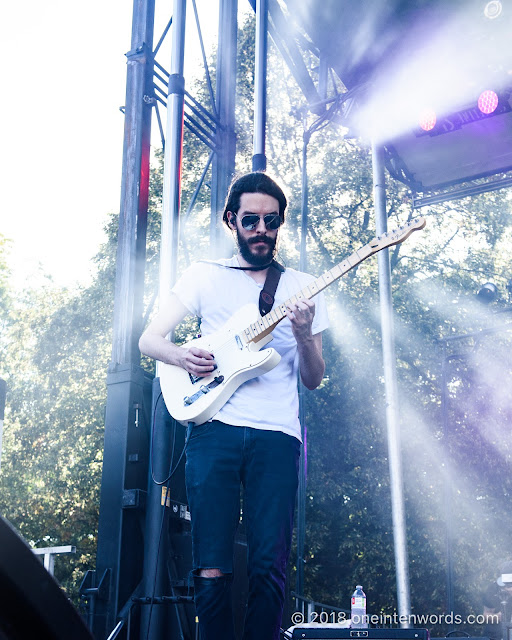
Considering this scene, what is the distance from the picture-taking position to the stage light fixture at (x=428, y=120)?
234 inches

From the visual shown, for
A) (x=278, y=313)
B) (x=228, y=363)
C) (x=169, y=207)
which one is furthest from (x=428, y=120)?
(x=228, y=363)

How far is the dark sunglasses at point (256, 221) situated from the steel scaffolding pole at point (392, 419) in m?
2.12

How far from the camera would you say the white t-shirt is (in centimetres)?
224

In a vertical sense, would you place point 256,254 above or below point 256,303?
above

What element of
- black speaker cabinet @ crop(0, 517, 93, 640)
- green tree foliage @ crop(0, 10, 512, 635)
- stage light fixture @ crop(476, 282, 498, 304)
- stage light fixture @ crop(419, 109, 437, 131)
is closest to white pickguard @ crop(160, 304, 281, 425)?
black speaker cabinet @ crop(0, 517, 93, 640)

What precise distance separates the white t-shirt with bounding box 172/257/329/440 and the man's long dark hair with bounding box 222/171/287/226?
21cm

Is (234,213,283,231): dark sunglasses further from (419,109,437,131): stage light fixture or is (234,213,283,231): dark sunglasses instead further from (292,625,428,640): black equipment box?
(419,109,437,131): stage light fixture

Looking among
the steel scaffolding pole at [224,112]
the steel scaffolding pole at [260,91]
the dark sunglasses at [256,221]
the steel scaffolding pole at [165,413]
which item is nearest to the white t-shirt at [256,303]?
the dark sunglasses at [256,221]

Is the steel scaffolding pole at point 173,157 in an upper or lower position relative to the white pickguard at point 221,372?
upper

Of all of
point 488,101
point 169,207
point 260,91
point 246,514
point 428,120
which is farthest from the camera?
point 428,120

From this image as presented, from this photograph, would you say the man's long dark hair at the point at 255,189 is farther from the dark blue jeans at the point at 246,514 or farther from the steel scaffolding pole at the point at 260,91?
the steel scaffolding pole at the point at 260,91

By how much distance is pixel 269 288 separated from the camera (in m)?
2.45

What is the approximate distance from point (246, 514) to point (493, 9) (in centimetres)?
485

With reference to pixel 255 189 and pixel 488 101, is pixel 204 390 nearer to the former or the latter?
pixel 255 189
